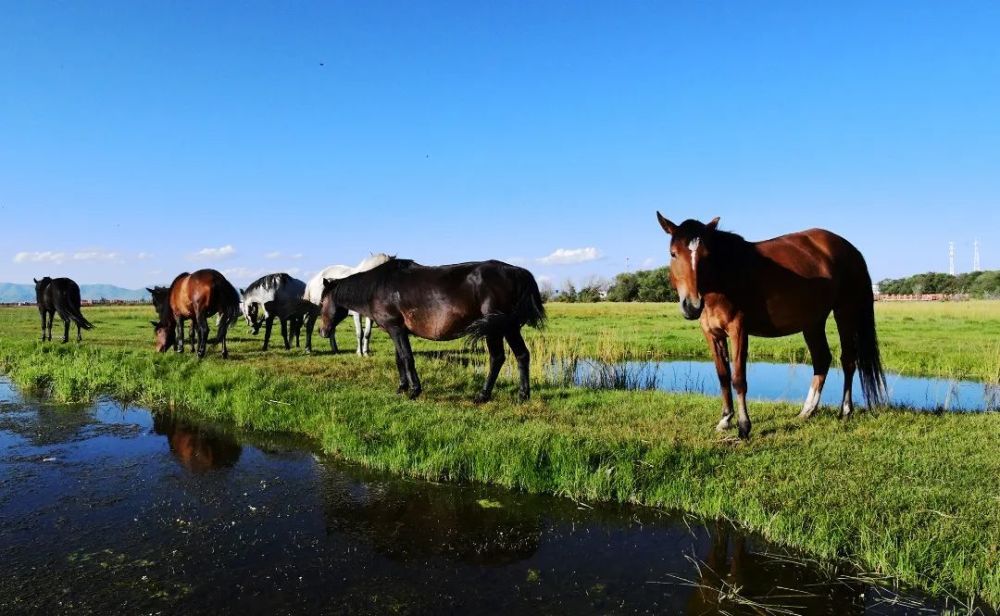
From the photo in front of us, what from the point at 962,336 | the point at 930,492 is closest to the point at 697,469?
the point at 930,492

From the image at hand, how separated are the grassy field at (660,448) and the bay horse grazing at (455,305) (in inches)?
27.8

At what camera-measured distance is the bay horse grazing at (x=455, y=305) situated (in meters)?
7.99

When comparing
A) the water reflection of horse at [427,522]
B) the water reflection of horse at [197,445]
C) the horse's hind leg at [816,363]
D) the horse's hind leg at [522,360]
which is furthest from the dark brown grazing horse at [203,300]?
the horse's hind leg at [816,363]

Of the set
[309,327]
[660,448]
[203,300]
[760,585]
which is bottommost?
[760,585]

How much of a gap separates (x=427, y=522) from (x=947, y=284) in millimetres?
101000

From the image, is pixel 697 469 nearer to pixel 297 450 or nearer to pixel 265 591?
pixel 265 591

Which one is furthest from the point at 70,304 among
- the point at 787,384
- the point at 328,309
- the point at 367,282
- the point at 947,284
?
the point at 947,284

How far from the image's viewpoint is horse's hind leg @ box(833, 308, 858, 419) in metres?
7.00

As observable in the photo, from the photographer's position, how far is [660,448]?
18.0 ft

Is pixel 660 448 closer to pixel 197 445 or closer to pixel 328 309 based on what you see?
pixel 197 445

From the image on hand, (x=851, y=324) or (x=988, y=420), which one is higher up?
(x=851, y=324)

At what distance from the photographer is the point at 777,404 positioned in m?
7.82

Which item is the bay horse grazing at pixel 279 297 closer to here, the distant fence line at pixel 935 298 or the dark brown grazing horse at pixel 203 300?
the dark brown grazing horse at pixel 203 300

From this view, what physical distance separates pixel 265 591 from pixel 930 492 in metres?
4.86
